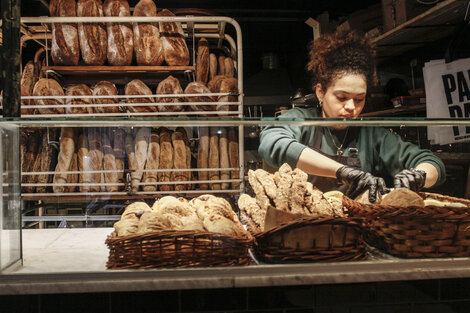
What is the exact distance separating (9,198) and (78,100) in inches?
57.2

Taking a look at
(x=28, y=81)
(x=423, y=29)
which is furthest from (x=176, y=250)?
(x=423, y=29)

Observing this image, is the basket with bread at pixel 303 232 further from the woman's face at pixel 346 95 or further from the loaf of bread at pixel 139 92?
the loaf of bread at pixel 139 92

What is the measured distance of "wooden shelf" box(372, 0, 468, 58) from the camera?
7.32ft

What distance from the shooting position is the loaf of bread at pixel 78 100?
234cm

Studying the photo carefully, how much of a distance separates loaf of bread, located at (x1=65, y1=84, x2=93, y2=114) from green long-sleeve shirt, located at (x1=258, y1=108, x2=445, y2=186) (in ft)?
4.70

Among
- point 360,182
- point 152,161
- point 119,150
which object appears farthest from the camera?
point 152,161

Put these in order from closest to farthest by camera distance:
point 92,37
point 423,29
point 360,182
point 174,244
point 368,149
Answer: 1. point 174,244
2. point 360,182
3. point 368,149
4. point 92,37
5. point 423,29

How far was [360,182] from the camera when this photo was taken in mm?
1316

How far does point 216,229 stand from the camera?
1.06 metres

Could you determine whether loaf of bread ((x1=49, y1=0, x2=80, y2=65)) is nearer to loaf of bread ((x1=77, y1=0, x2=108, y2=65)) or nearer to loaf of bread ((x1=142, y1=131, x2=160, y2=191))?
loaf of bread ((x1=77, y1=0, x2=108, y2=65))

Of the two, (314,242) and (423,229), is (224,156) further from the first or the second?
(423,229)

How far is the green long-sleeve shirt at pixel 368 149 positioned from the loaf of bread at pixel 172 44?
125cm

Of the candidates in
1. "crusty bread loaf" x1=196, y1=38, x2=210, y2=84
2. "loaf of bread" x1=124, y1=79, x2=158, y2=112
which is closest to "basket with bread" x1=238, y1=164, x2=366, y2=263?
"loaf of bread" x1=124, y1=79, x2=158, y2=112

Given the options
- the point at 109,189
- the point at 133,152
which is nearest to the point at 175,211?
the point at 133,152
